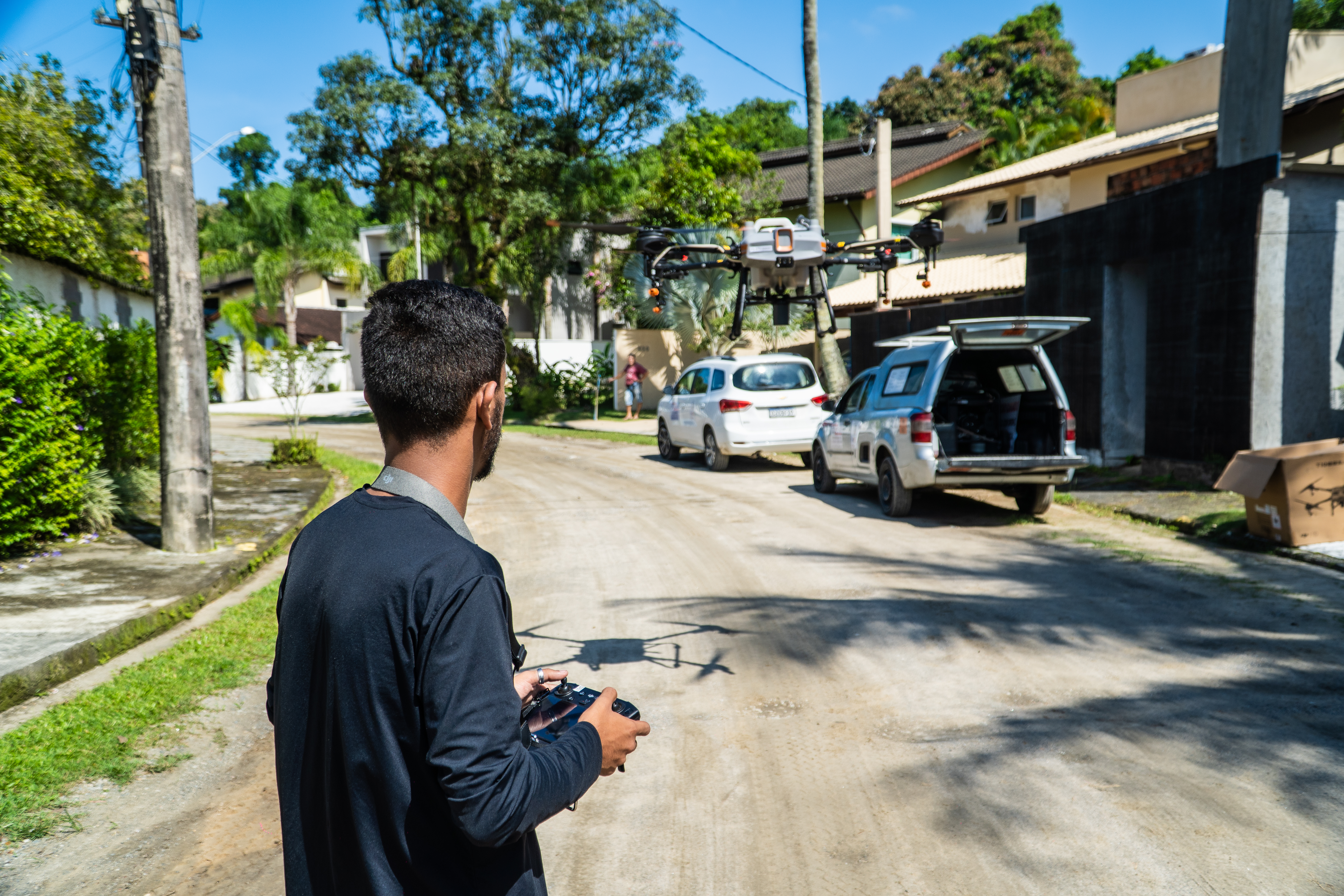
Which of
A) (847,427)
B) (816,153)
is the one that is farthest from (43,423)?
(816,153)

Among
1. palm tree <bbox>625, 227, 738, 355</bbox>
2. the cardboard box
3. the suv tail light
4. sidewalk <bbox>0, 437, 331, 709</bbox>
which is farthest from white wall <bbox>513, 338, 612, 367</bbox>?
the cardboard box

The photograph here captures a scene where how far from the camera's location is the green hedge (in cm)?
730

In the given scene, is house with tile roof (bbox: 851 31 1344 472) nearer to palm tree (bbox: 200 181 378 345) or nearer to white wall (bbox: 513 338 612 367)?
white wall (bbox: 513 338 612 367)

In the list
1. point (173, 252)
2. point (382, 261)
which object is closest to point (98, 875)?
point (173, 252)

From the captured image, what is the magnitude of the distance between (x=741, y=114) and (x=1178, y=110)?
101ft

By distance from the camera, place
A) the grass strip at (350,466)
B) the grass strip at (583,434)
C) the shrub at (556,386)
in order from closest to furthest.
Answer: the grass strip at (350,466), the grass strip at (583,434), the shrub at (556,386)

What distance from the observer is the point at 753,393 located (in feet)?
49.6

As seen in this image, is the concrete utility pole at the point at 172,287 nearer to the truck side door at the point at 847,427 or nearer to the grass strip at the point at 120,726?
the grass strip at the point at 120,726

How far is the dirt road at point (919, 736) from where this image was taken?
3.41 m

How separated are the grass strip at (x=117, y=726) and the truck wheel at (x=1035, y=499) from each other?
7925 mm

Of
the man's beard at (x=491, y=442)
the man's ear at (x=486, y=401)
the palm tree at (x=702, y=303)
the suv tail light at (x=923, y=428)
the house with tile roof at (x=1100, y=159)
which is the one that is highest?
the house with tile roof at (x=1100, y=159)

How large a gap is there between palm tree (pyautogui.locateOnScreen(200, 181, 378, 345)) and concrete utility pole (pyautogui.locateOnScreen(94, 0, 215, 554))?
33836 millimetres

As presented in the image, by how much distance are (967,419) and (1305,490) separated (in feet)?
12.7

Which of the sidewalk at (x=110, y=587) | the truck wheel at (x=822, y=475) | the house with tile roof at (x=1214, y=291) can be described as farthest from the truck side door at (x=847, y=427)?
the sidewalk at (x=110, y=587)
